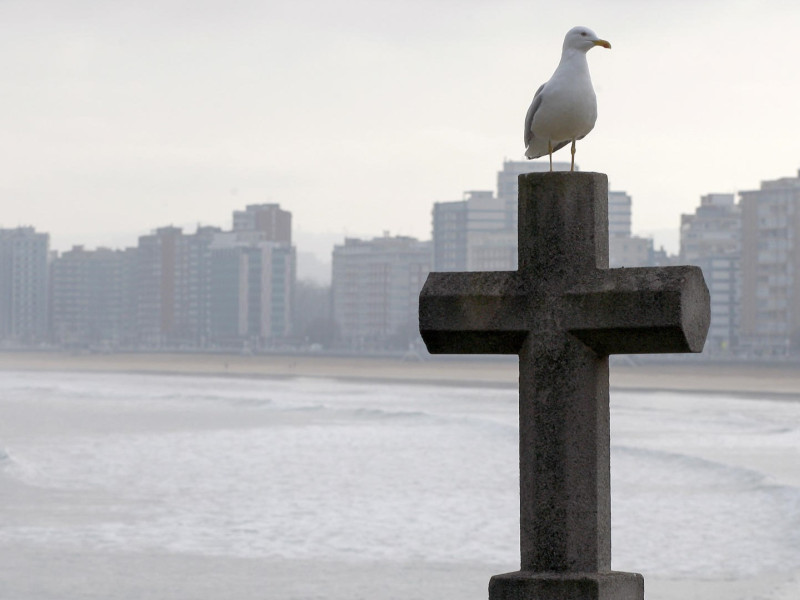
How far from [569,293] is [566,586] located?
0.89 m

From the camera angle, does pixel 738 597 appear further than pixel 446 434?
No

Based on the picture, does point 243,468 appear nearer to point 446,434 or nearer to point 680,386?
point 446,434

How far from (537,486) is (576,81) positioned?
140cm

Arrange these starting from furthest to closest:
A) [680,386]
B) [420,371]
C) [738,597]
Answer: [420,371] < [680,386] < [738,597]

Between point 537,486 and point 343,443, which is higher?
point 537,486

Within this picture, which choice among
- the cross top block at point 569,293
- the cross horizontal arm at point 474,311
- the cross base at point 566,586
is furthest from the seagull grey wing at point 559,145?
the cross base at point 566,586

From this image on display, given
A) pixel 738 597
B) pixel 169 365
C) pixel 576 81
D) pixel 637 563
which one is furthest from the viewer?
pixel 169 365

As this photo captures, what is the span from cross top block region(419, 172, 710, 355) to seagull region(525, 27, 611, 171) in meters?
0.36

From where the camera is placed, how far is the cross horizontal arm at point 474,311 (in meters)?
4.55

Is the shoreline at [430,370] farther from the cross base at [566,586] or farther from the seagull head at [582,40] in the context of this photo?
the cross base at [566,586]

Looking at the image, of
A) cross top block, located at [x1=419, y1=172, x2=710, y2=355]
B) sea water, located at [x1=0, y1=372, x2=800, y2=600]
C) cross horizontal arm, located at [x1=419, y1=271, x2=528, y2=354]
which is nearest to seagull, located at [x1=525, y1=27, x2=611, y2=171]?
cross top block, located at [x1=419, y1=172, x2=710, y2=355]

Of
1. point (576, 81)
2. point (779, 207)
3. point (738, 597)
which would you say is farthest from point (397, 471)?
point (779, 207)

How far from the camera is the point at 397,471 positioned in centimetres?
3028

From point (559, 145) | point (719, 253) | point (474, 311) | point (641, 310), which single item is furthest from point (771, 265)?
point (641, 310)
